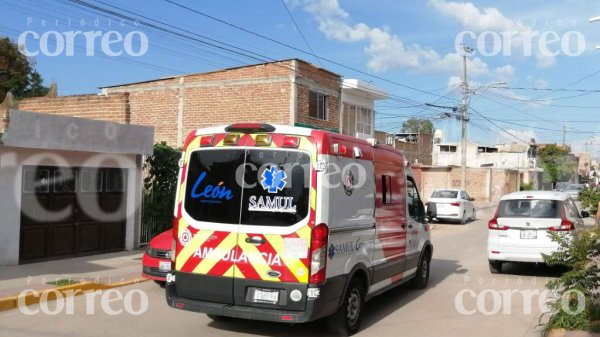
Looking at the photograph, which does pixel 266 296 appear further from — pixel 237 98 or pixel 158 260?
pixel 237 98

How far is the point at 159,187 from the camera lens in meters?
14.8

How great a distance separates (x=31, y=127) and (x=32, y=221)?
195 centimetres

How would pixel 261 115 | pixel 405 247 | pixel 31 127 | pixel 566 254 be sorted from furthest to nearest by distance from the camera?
pixel 261 115
pixel 31 127
pixel 405 247
pixel 566 254

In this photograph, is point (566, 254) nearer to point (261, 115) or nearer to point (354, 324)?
point (354, 324)

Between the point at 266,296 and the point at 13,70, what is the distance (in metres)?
34.0

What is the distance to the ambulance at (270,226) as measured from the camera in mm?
6168

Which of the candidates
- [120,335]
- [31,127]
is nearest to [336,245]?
[120,335]

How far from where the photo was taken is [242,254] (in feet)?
20.8

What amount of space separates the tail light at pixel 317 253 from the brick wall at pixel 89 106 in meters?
11.8

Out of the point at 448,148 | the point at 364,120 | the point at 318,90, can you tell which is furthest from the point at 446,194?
the point at 448,148

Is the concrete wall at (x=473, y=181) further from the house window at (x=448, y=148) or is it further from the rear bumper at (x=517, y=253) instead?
the rear bumper at (x=517, y=253)

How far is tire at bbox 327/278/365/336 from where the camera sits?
6758 mm

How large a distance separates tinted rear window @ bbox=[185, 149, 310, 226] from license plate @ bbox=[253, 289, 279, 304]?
0.74 metres

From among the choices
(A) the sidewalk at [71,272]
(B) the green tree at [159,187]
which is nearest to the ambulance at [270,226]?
(A) the sidewalk at [71,272]
